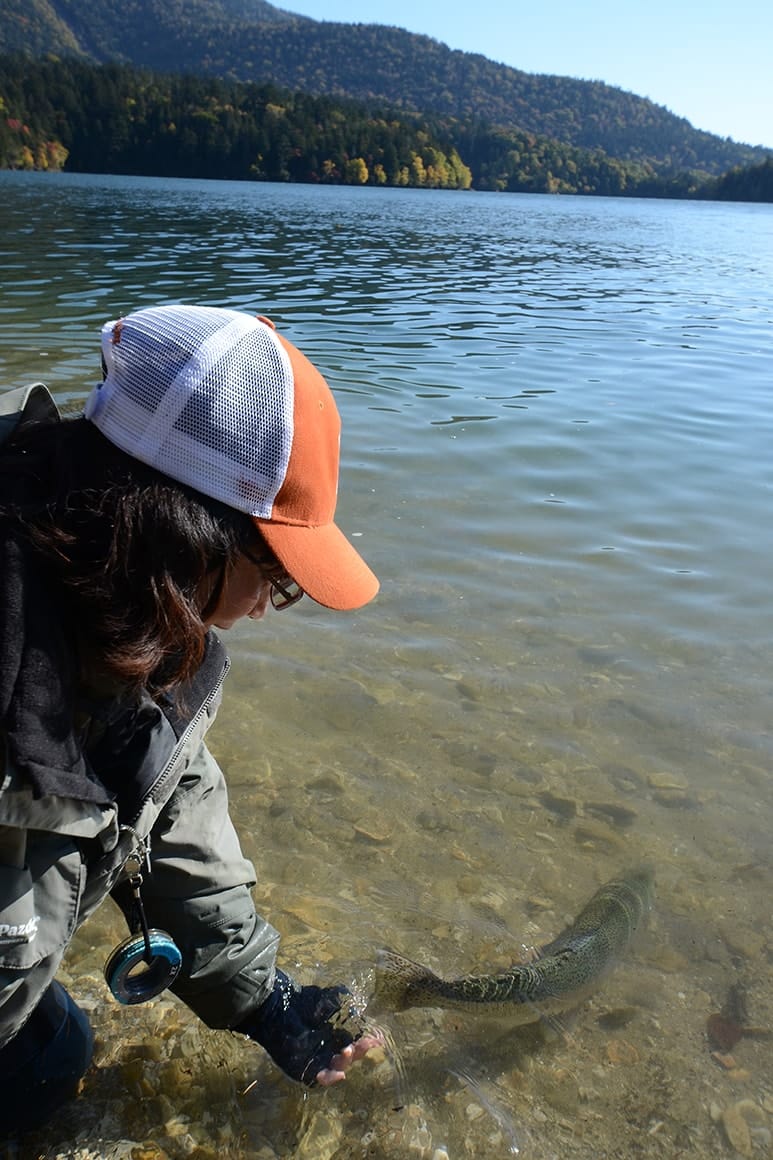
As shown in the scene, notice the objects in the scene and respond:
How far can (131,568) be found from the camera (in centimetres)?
153

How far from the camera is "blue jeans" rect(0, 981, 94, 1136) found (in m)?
2.18

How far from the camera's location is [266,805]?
369cm

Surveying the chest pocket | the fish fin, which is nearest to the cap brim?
the chest pocket

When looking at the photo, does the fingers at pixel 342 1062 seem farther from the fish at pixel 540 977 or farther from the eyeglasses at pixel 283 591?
the eyeglasses at pixel 283 591

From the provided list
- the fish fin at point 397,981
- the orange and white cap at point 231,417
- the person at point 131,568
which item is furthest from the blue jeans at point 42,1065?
the orange and white cap at point 231,417

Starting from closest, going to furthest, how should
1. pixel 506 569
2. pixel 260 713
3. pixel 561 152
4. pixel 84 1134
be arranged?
pixel 84 1134
pixel 260 713
pixel 506 569
pixel 561 152

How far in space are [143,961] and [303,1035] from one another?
62 centimetres

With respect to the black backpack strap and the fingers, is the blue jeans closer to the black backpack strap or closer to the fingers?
the fingers

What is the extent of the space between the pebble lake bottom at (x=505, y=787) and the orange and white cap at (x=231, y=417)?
1.74 m

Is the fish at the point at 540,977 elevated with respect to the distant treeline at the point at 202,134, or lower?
lower

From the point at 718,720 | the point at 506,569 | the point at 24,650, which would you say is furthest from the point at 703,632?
the point at 24,650

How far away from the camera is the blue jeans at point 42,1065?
2.18m

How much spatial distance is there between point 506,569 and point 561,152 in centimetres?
15560

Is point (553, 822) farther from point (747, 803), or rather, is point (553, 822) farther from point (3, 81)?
point (3, 81)
